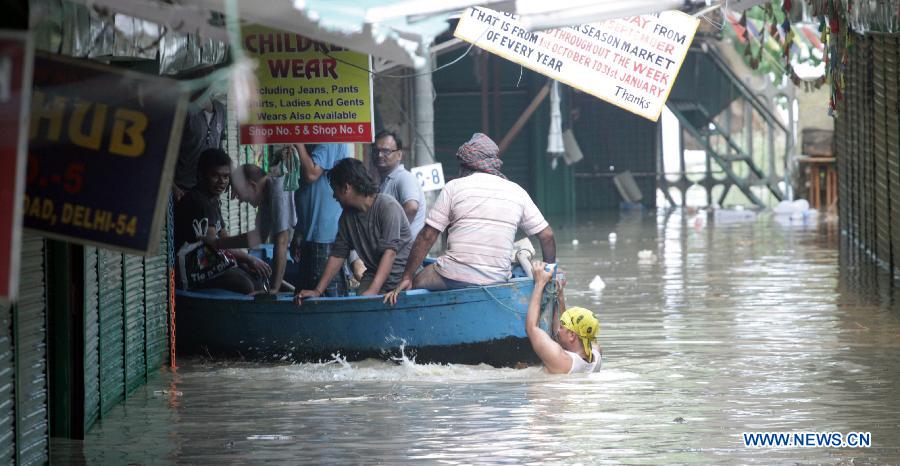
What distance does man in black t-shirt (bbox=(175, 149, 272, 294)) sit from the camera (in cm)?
1210

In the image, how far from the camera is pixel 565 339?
36.6 feet

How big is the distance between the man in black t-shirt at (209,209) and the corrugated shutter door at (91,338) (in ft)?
9.34

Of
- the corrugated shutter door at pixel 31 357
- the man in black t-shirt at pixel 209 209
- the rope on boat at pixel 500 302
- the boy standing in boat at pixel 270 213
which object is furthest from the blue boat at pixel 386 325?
the corrugated shutter door at pixel 31 357

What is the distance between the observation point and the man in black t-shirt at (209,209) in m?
12.1

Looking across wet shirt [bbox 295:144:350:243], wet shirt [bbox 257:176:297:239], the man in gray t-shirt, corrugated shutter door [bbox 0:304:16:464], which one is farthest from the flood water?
the man in gray t-shirt

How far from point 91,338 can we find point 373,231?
3334 mm

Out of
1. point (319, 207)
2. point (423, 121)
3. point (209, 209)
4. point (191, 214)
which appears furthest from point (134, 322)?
point (423, 121)

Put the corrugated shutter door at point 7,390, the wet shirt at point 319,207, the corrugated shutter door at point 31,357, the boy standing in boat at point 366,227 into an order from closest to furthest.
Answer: the corrugated shutter door at point 7,390 → the corrugated shutter door at point 31,357 → the boy standing in boat at point 366,227 → the wet shirt at point 319,207

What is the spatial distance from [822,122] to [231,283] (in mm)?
28218

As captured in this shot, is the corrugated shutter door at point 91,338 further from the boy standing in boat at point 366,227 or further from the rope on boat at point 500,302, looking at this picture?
the rope on boat at point 500,302

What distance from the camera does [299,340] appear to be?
38.5 feet

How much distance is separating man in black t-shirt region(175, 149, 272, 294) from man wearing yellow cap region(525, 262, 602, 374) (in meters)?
2.70

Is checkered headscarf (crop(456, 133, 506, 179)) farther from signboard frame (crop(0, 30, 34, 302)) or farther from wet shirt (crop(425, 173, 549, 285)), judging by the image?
A: signboard frame (crop(0, 30, 34, 302))

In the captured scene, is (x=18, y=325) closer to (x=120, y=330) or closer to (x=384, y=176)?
(x=120, y=330)
